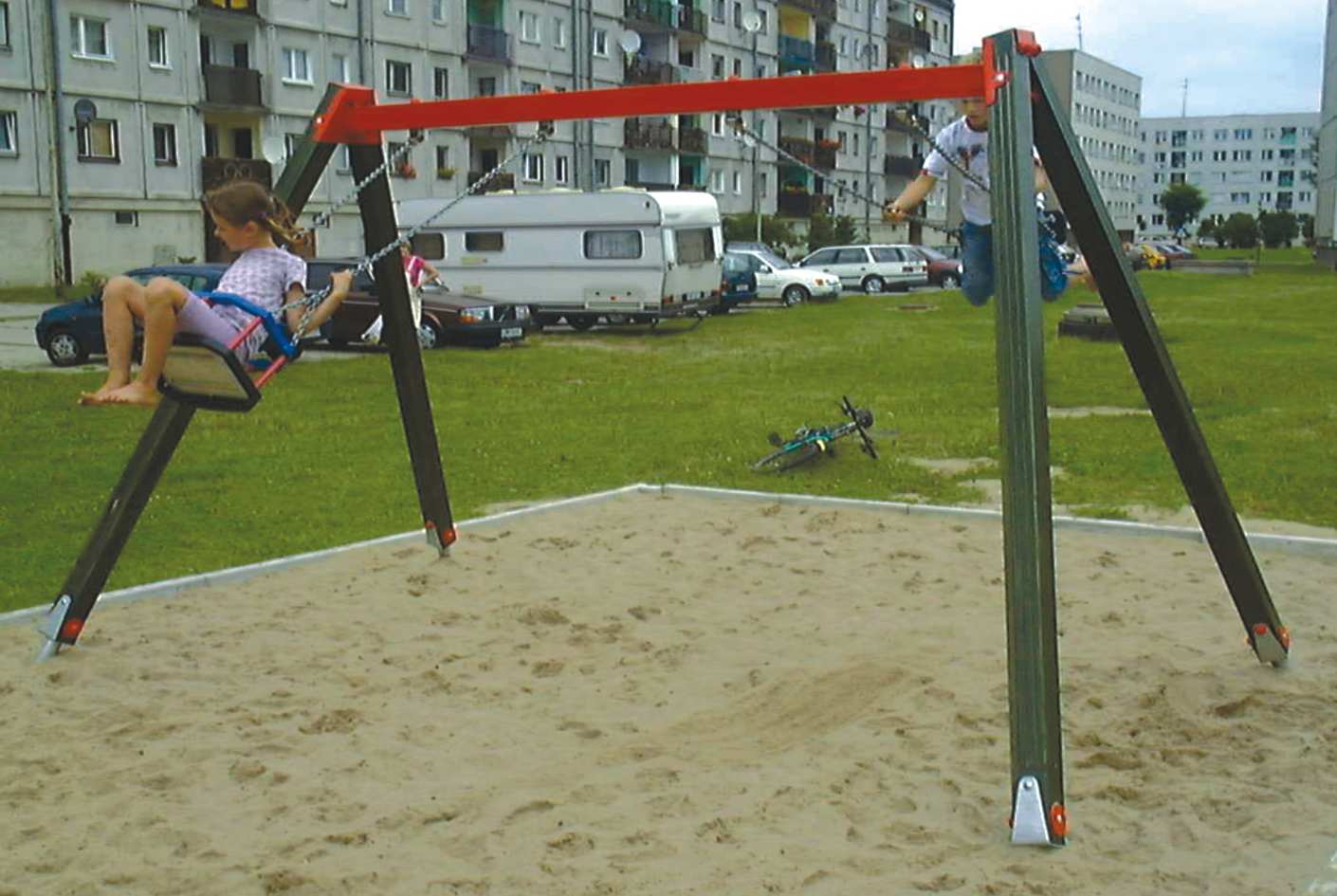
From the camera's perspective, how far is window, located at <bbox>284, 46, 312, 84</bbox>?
131 ft

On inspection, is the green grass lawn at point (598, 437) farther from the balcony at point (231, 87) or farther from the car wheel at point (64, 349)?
the balcony at point (231, 87)

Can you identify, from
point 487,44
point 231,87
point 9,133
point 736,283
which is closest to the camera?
point 736,283

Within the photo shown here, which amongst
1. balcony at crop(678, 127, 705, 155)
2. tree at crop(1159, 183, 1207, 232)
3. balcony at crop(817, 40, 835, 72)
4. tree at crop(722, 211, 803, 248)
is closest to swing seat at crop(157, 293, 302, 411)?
tree at crop(722, 211, 803, 248)

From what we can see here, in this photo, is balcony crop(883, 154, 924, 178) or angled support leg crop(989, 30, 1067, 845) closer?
angled support leg crop(989, 30, 1067, 845)

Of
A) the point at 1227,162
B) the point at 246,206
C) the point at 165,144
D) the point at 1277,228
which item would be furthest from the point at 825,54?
the point at 1227,162

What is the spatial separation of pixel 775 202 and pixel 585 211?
36.0 metres

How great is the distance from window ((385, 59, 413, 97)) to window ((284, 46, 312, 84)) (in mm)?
2884

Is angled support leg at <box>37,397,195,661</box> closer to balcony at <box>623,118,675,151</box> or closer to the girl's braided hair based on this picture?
the girl's braided hair

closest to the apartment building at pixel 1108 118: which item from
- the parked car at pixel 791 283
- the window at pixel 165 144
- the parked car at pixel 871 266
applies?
the parked car at pixel 871 266

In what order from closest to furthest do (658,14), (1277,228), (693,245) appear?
(693,245) → (658,14) → (1277,228)

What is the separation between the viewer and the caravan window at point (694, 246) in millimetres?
26688

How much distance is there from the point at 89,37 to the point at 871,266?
21.8m

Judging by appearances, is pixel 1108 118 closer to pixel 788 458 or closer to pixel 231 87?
pixel 231 87

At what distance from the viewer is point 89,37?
35375 millimetres
